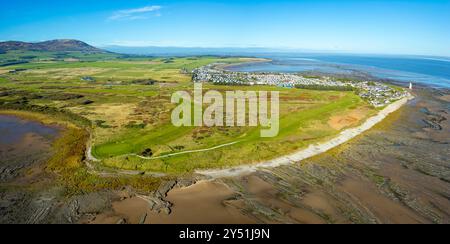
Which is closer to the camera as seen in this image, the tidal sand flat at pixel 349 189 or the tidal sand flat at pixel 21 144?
the tidal sand flat at pixel 349 189

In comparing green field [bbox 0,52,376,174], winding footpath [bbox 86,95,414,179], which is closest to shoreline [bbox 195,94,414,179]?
winding footpath [bbox 86,95,414,179]

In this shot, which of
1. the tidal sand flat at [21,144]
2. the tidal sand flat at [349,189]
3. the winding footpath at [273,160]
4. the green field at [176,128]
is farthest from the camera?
the tidal sand flat at [21,144]

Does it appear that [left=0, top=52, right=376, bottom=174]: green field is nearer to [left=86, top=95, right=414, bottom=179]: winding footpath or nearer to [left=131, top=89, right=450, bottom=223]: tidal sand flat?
[left=86, top=95, right=414, bottom=179]: winding footpath

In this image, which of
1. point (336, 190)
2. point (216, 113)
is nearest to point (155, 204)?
point (336, 190)

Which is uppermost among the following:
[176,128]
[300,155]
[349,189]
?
[176,128]

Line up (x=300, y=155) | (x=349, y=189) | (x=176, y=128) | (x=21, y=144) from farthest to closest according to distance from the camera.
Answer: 1. (x=176, y=128)
2. (x=21, y=144)
3. (x=300, y=155)
4. (x=349, y=189)

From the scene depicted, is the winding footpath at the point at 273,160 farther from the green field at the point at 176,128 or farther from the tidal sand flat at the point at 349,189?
the tidal sand flat at the point at 349,189

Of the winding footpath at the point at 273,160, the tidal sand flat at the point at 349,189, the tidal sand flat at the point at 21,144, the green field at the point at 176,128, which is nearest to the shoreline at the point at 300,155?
the winding footpath at the point at 273,160

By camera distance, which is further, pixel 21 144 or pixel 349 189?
pixel 21 144

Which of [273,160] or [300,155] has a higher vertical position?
[300,155]

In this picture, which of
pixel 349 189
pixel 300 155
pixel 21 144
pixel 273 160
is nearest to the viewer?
pixel 349 189

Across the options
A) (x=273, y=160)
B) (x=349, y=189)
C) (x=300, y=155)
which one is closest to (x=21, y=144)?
(x=273, y=160)

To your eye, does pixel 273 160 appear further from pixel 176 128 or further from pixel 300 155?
pixel 176 128
